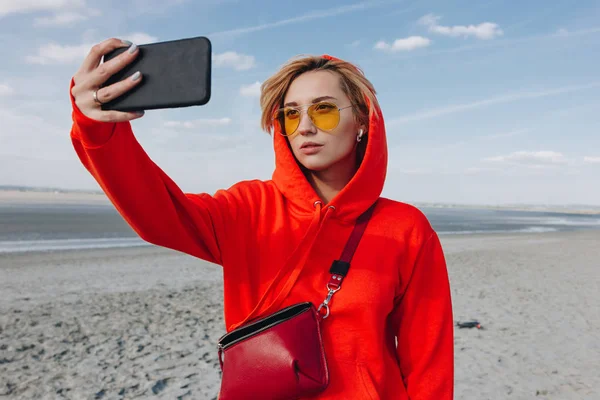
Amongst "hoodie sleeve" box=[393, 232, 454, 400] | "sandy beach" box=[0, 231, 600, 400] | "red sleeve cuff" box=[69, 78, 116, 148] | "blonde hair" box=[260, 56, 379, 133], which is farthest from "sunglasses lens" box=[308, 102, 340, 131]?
"sandy beach" box=[0, 231, 600, 400]

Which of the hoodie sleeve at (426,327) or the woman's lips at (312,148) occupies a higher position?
the woman's lips at (312,148)

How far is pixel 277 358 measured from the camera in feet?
5.02

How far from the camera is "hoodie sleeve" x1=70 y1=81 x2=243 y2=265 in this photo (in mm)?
1241

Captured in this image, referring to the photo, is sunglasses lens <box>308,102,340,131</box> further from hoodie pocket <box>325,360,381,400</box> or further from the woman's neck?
hoodie pocket <box>325,360,381,400</box>

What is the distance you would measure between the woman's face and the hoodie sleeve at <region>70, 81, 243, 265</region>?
1.28 ft

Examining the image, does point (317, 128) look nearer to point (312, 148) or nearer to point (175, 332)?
point (312, 148)

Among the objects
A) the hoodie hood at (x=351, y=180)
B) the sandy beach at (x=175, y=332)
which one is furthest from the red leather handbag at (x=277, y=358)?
the sandy beach at (x=175, y=332)

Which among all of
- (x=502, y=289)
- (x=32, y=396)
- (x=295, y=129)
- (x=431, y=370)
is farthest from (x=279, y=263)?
(x=502, y=289)

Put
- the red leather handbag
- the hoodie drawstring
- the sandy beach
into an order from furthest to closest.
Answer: the sandy beach
the hoodie drawstring
the red leather handbag

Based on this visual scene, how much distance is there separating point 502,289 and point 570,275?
3.54m

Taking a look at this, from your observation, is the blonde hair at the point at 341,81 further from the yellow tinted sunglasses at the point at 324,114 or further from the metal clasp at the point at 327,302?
the metal clasp at the point at 327,302

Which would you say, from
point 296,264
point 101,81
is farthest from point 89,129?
point 296,264

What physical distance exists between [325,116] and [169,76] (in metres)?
0.86

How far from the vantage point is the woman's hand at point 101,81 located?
1139mm
